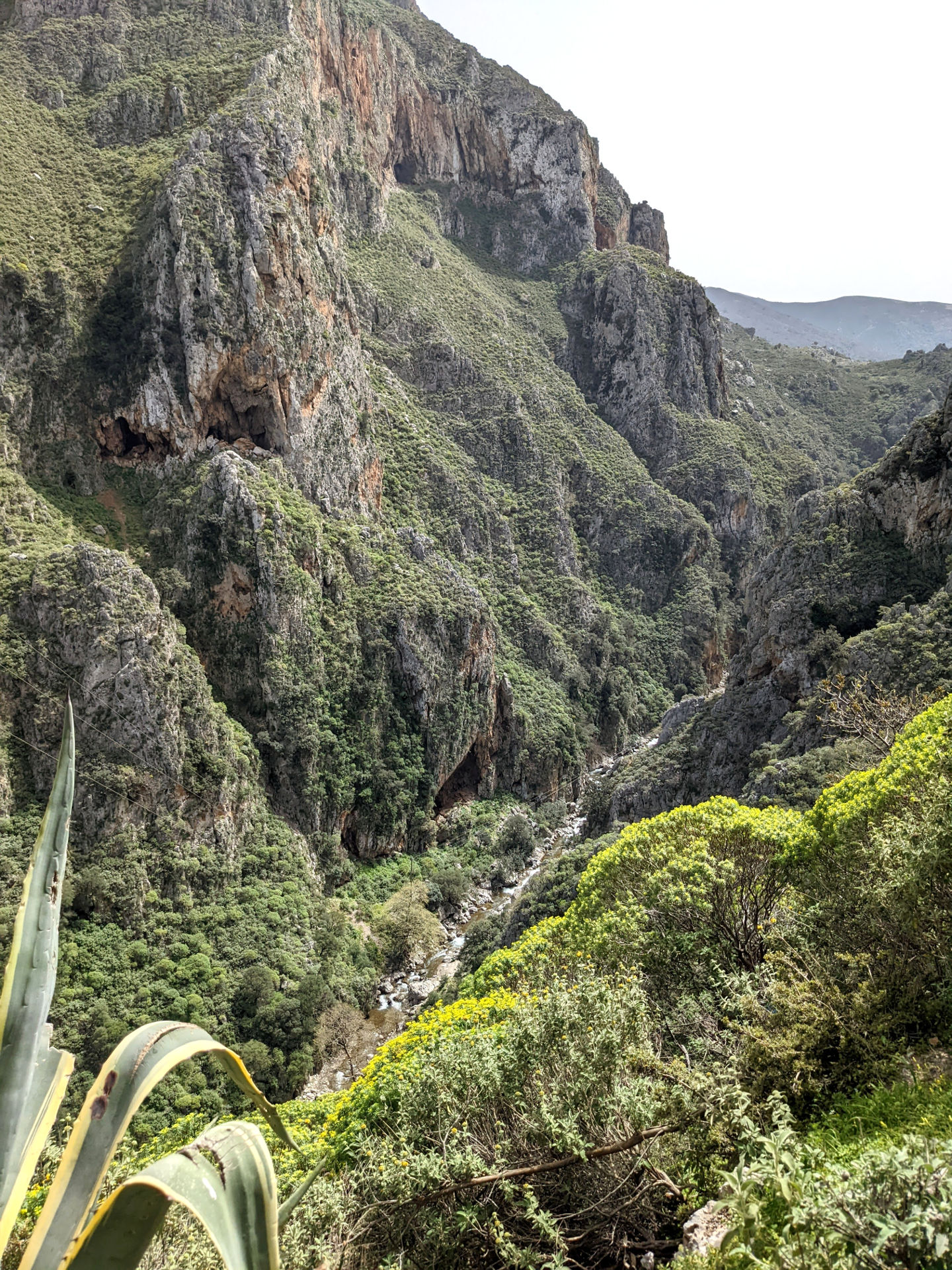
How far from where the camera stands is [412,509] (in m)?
61.1

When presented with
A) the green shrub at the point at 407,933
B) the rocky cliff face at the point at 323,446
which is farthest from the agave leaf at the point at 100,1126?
the rocky cliff face at the point at 323,446

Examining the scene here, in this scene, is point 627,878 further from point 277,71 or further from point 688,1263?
point 277,71

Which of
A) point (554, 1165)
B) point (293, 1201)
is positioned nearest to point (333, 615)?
point (554, 1165)

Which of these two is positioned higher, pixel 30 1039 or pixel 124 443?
pixel 30 1039

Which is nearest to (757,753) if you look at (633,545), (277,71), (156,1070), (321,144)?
(156,1070)

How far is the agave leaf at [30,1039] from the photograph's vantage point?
2418 mm

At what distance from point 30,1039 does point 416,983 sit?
35.8 meters

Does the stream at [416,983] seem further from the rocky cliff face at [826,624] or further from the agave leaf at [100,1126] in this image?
the agave leaf at [100,1126]

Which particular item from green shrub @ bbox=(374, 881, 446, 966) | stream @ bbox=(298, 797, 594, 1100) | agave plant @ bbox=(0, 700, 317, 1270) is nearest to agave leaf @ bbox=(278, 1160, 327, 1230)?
agave plant @ bbox=(0, 700, 317, 1270)

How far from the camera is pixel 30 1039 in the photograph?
2.54 meters

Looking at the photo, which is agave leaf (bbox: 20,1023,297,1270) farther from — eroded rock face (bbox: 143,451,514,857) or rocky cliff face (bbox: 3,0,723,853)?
rocky cliff face (bbox: 3,0,723,853)

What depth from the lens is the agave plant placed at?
2.14 metres

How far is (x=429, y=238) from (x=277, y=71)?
119 feet

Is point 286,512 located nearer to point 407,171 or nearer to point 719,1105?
point 719,1105
